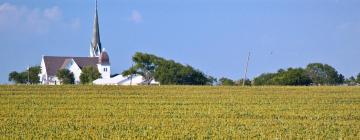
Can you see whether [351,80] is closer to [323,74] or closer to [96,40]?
[323,74]

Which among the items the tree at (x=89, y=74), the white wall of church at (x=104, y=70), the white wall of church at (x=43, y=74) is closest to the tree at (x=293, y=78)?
the tree at (x=89, y=74)

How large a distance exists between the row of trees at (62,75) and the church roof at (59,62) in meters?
2.36

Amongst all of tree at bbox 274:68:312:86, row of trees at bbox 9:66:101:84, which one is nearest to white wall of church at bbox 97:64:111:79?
row of trees at bbox 9:66:101:84

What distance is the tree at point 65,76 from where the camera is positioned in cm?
12925

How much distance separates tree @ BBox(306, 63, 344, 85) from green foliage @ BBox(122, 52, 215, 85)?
13.9 m

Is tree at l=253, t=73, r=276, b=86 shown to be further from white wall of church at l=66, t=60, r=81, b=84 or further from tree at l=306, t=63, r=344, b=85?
white wall of church at l=66, t=60, r=81, b=84

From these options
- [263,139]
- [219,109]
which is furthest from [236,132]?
[219,109]

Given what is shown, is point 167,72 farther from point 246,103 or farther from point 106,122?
point 106,122

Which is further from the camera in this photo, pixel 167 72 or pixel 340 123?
pixel 167 72

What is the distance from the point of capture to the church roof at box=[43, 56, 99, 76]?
141 metres

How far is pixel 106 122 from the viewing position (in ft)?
97.2

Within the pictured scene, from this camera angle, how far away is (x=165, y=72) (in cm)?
11250

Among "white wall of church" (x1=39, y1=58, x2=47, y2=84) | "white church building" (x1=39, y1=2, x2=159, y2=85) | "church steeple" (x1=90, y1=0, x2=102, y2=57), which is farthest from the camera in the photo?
"church steeple" (x1=90, y1=0, x2=102, y2=57)

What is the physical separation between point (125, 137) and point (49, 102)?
66.9 feet
